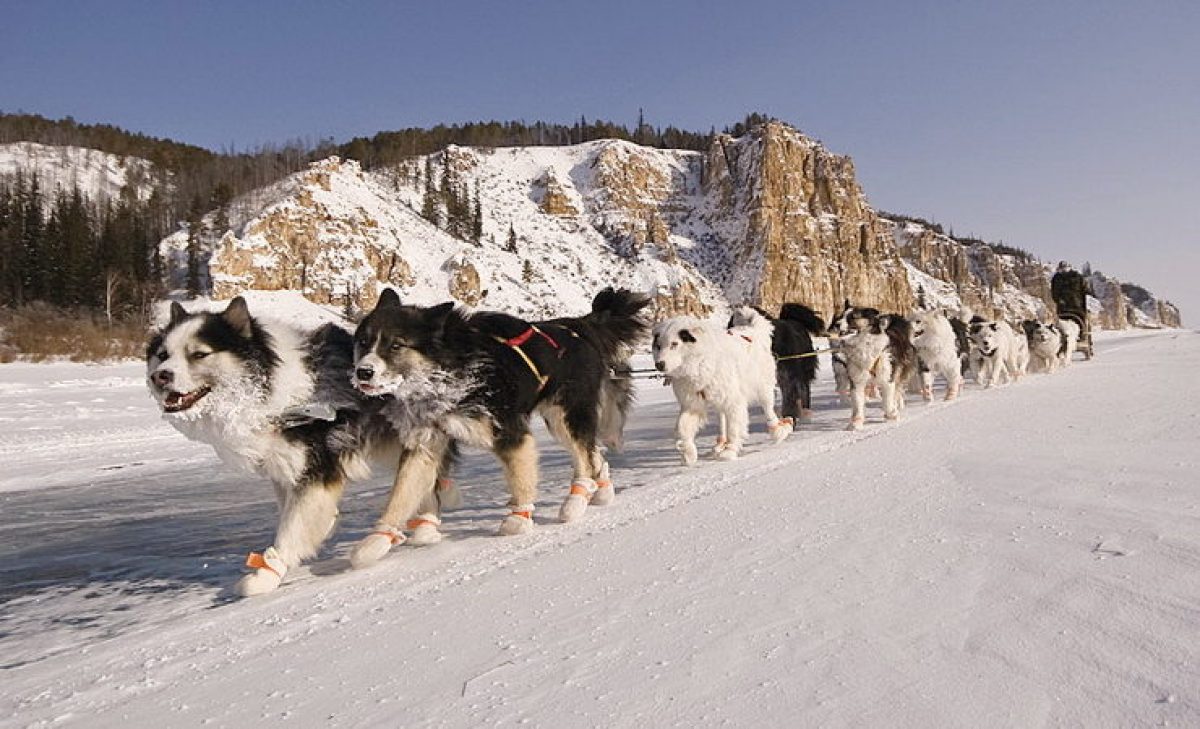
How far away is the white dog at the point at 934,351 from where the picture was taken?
428 inches

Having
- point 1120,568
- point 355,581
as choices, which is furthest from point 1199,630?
point 355,581

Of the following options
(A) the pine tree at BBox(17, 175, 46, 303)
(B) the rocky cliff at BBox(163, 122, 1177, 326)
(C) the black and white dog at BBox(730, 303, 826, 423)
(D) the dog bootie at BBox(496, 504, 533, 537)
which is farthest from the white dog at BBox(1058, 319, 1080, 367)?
(A) the pine tree at BBox(17, 175, 46, 303)

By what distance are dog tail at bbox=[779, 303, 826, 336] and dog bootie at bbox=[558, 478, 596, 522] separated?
21.0 feet

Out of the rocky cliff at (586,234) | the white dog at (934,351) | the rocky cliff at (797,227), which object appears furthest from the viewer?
the rocky cliff at (797,227)

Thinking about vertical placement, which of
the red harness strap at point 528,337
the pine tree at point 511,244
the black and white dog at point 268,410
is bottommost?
the black and white dog at point 268,410

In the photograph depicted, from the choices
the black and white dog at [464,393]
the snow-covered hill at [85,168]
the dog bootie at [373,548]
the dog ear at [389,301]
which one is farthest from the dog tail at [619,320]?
the snow-covered hill at [85,168]

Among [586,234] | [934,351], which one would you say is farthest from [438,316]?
[586,234]

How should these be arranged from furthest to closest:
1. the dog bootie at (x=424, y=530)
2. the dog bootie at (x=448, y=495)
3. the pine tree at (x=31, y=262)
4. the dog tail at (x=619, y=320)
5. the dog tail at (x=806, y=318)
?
the pine tree at (x=31, y=262), the dog tail at (x=806, y=318), the dog tail at (x=619, y=320), the dog bootie at (x=448, y=495), the dog bootie at (x=424, y=530)

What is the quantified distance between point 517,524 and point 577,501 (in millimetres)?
509

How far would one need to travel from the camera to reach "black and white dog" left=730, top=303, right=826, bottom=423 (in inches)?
357

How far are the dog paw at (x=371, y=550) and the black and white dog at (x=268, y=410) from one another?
0.27m

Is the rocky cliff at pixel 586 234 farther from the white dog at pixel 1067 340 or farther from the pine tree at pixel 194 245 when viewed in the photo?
the white dog at pixel 1067 340

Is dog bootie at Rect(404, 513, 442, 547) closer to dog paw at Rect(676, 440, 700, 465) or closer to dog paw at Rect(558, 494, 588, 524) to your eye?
dog paw at Rect(558, 494, 588, 524)

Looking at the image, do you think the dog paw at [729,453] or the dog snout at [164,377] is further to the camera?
the dog paw at [729,453]
